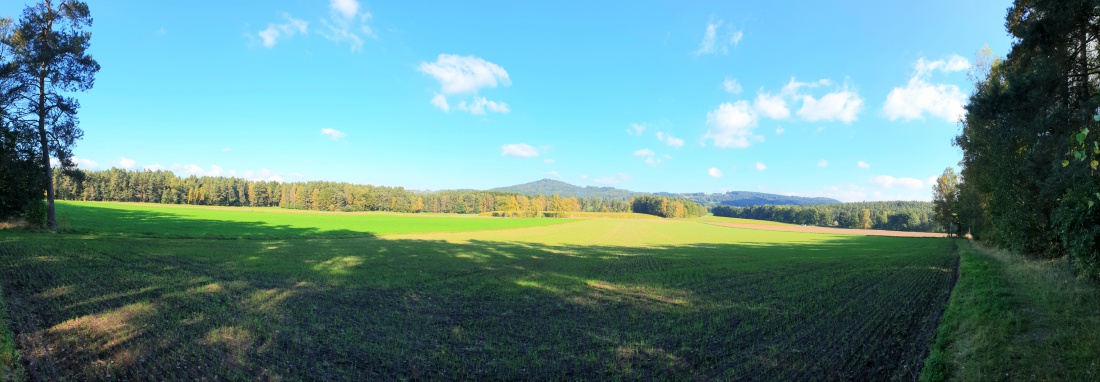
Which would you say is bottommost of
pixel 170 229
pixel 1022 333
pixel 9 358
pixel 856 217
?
pixel 170 229

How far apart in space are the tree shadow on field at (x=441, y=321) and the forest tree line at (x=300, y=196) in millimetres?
127927

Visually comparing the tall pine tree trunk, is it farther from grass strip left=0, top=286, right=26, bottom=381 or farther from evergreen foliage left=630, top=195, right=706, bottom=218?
evergreen foliage left=630, top=195, right=706, bottom=218

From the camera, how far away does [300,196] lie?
149250 millimetres

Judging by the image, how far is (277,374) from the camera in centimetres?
694

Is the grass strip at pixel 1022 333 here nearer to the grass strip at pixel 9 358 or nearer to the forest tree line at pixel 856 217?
the grass strip at pixel 9 358

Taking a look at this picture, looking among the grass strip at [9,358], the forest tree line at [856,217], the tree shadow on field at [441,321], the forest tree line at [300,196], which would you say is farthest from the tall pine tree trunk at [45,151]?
the forest tree line at [856,217]

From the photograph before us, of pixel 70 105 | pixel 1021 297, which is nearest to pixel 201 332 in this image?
pixel 1021 297

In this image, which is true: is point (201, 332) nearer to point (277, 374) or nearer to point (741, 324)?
point (277, 374)

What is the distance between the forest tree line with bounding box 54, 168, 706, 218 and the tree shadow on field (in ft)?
420

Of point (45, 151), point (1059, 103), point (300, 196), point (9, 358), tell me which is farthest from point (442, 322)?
point (300, 196)

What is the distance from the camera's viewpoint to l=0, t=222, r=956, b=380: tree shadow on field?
739 centimetres

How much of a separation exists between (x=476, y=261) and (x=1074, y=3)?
2465 cm

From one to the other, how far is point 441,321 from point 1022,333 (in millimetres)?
12990

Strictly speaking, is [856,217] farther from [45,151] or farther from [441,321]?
[45,151]
